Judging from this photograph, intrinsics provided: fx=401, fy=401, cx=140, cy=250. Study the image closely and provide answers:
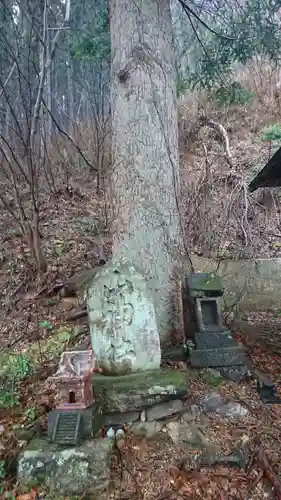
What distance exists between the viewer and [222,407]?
351cm

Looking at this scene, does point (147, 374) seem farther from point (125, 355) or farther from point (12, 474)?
point (12, 474)

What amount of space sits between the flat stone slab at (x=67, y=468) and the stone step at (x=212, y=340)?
1.47m

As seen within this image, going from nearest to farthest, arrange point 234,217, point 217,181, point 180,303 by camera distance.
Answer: point 180,303 → point 234,217 → point 217,181

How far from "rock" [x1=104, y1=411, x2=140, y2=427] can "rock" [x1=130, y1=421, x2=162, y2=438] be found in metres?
0.06

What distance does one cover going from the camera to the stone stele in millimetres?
3484

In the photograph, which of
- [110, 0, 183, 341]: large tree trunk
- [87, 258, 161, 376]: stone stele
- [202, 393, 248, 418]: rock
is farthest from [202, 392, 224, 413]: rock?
[110, 0, 183, 341]: large tree trunk

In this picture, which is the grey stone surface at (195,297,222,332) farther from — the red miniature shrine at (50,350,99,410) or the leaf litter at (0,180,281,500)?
the red miniature shrine at (50,350,99,410)

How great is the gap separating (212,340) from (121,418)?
1218mm

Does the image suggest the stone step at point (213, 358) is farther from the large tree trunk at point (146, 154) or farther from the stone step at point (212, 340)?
the large tree trunk at point (146, 154)

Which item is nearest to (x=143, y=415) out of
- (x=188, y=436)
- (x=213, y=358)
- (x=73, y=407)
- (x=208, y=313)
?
(x=188, y=436)

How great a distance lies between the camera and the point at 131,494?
2.74m

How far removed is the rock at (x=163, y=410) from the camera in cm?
333

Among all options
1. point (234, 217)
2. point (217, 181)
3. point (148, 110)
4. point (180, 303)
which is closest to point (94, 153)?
point (217, 181)

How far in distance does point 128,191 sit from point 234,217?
3537 millimetres
